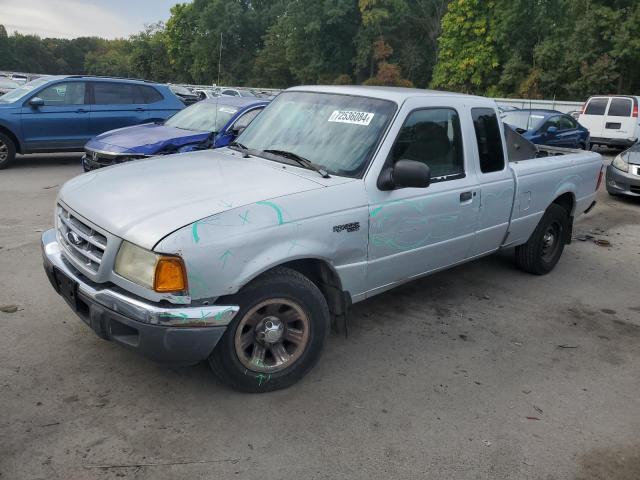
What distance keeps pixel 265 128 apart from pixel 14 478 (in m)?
2.91

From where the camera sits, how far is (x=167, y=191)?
3.17 m

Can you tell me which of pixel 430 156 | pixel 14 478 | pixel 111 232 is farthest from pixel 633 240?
pixel 14 478

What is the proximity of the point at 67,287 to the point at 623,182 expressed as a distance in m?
10.2

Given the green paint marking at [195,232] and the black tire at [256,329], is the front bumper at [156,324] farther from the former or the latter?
the green paint marking at [195,232]

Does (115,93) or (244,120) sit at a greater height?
(115,93)

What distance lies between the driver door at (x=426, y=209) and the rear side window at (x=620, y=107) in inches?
613

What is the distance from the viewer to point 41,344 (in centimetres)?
369

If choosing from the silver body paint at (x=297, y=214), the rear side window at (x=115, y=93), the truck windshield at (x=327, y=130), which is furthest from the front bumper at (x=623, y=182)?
the rear side window at (x=115, y=93)

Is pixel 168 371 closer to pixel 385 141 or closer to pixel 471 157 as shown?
pixel 385 141

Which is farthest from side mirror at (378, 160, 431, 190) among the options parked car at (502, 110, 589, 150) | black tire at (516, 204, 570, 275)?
parked car at (502, 110, 589, 150)

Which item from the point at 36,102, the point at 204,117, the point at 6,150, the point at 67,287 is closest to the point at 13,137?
the point at 6,150

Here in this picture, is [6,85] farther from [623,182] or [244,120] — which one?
[623,182]

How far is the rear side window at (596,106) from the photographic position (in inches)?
687

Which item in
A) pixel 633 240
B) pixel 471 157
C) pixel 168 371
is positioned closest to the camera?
pixel 168 371
